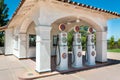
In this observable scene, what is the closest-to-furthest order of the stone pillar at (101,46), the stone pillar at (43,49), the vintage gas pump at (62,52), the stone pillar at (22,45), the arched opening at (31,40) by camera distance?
the stone pillar at (43,49) → the vintage gas pump at (62,52) → the stone pillar at (101,46) → the stone pillar at (22,45) → the arched opening at (31,40)

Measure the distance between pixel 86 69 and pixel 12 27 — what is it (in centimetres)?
981

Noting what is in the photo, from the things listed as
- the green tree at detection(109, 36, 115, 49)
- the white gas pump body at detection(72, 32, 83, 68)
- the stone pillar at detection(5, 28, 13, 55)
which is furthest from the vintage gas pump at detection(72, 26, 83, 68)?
the green tree at detection(109, 36, 115, 49)

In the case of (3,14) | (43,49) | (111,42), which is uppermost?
(3,14)

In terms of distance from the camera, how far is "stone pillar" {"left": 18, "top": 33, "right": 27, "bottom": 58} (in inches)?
421

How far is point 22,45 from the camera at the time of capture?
10.8 metres

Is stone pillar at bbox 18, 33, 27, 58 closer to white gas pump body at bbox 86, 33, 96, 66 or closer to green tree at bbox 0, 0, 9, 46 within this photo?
white gas pump body at bbox 86, 33, 96, 66

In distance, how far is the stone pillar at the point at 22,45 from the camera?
1070cm

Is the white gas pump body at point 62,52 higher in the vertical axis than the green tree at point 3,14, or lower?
lower

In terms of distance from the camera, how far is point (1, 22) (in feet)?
70.1

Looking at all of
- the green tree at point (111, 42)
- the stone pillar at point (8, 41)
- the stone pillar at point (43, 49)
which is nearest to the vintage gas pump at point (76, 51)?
the stone pillar at point (43, 49)

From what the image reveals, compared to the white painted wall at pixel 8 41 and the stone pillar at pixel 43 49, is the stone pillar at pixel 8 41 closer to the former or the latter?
the white painted wall at pixel 8 41

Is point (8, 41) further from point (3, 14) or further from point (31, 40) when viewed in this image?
point (3, 14)

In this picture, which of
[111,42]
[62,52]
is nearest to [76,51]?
[62,52]

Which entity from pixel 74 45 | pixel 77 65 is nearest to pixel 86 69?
pixel 77 65
